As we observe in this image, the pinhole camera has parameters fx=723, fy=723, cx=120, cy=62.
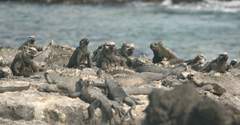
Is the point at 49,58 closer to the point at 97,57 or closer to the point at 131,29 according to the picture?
the point at 97,57

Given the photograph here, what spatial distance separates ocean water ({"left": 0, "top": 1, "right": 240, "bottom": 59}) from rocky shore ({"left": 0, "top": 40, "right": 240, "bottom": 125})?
46.9 feet

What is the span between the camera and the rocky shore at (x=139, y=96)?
1066 centimetres

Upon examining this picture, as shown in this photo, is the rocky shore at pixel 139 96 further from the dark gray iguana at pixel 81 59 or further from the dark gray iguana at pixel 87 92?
the dark gray iguana at pixel 81 59

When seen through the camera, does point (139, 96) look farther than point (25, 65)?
No

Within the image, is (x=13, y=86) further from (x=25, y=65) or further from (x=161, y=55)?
(x=161, y=55)

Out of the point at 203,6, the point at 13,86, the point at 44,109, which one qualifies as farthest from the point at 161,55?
the point at 203,6

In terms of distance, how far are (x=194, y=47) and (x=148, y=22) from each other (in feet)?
48.3

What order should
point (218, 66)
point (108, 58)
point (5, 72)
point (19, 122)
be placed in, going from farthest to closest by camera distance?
point (218, 66), point (108, 58), point (5, 72), point (19, 122)

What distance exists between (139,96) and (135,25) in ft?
126

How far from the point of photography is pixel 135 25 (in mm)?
59531

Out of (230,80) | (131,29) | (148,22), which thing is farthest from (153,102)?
(148,22)

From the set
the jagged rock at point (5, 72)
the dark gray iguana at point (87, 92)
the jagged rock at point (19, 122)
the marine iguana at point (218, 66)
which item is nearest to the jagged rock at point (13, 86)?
the dark gray iguana at point (87, 92)

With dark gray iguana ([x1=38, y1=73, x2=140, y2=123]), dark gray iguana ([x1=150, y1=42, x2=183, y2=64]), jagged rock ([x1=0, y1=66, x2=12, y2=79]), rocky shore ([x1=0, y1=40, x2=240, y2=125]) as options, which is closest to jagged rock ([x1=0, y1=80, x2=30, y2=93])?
rocky shore ([x1=0, y1=40, x2=240, y2=125])

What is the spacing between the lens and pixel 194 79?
23453 millimetres
